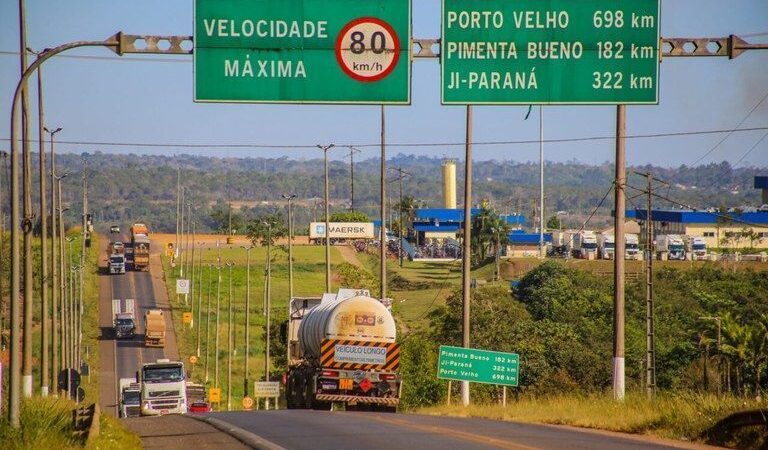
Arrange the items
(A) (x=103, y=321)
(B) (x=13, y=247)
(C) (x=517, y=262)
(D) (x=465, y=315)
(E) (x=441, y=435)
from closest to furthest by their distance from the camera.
Answer: (E) (x=441, y=435), (B) (x=13, y=247), (D) (x=465, y=315), (A) (x=103, y=321), (C) (x=517, y=262)

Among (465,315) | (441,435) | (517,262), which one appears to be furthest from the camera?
(517,262)

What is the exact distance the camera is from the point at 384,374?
36844mm

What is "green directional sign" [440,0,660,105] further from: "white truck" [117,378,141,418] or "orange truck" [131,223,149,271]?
"orange truck" [131,223,149,271]

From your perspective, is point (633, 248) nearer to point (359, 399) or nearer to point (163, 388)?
point (163, 388)

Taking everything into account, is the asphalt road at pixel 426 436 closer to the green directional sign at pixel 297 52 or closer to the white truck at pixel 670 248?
the green directional sign at pixel 297 52

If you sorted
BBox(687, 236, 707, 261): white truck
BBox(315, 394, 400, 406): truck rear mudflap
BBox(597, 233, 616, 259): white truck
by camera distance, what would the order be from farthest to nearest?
BBox(597, 233, 616, 259): white truck
BBox(687, 236, 707, 261): white truck
BBox(315, 394, 400, 406): truck rear mudflap

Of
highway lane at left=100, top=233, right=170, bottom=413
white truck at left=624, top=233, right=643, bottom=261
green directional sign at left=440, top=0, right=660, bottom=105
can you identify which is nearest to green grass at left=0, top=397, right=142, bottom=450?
green directional sign at left=440, top=0, right=660, bottom=105

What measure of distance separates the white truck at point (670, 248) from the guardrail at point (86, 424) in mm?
115275

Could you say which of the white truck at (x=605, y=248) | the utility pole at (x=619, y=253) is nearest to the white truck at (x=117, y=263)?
the white truck at (x=605, y=248)

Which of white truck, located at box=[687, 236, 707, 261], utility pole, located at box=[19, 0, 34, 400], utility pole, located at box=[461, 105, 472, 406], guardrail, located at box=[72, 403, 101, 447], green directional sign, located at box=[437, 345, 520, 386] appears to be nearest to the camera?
guardrail, located at box=[72, 403, 101, 447]

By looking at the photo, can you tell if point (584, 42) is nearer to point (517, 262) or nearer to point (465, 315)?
point (465, 315)

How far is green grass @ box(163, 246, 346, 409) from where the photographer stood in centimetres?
9419

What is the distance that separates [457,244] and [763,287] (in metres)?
74.4

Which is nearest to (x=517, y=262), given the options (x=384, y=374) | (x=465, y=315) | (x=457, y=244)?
(x=457, y=244)
